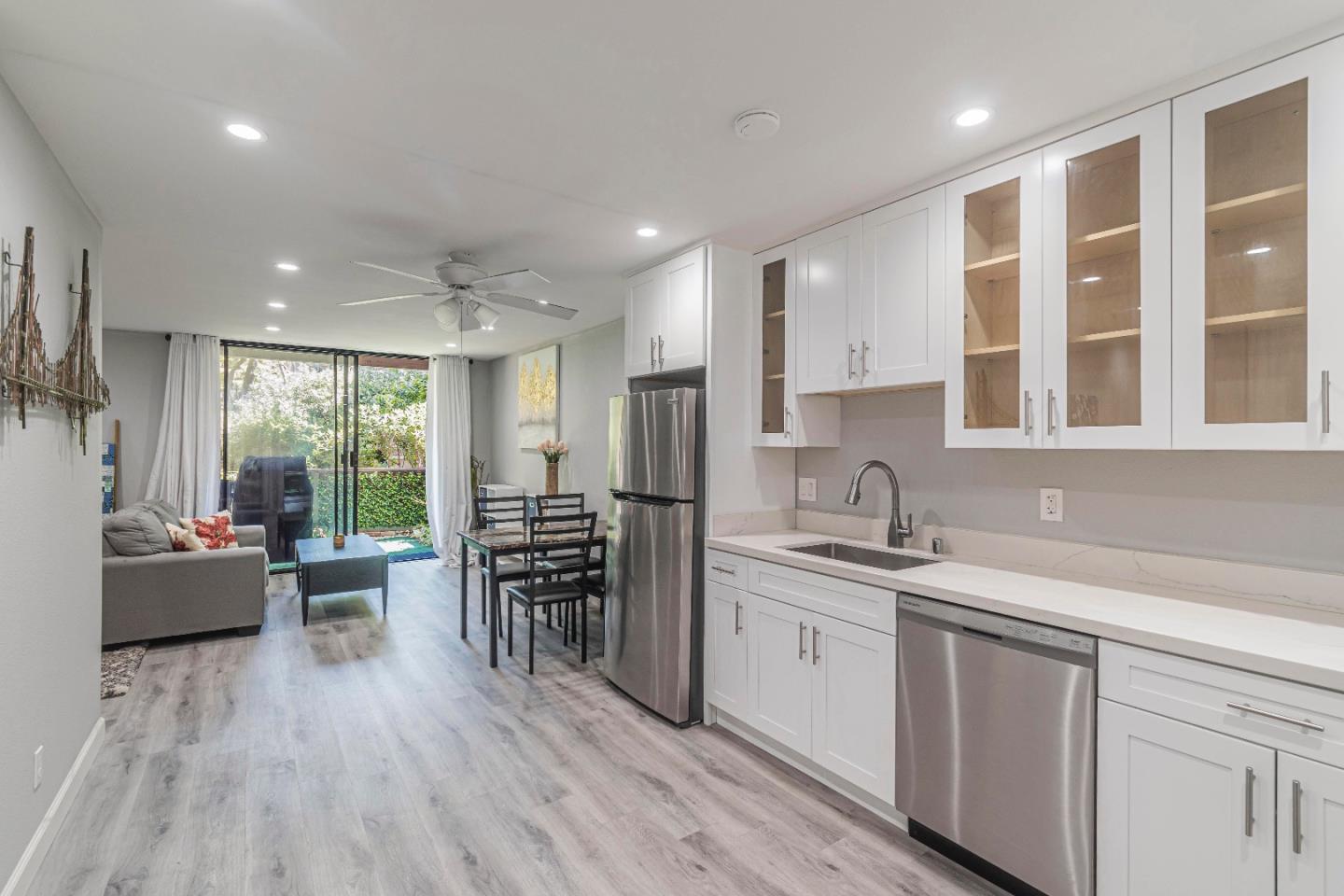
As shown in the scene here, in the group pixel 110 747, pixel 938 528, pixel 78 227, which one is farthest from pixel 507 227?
pixel 110 747

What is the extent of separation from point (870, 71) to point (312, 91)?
5.40 ft

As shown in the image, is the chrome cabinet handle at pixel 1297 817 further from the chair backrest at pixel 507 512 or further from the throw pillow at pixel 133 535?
the throw pillow at pixel 133 535

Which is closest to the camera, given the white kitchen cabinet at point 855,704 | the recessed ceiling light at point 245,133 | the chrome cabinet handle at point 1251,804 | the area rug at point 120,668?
the chrome cabinet handle at point 1251,804

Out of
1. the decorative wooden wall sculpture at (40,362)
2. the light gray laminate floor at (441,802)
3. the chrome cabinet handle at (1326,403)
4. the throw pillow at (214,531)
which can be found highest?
the decorative wooden wall sculpture at (40,362)

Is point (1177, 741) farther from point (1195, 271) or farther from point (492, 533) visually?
point (492, 533)

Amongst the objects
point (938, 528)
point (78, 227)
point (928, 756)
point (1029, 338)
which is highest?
point (78, 227)

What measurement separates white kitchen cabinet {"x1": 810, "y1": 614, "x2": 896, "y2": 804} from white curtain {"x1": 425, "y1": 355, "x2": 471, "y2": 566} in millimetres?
5817

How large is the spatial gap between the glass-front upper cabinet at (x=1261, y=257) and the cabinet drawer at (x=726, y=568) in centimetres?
170

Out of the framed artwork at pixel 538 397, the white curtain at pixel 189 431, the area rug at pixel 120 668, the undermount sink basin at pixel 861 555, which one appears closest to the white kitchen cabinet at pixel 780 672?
the undermount sink basin at pixel 861 555

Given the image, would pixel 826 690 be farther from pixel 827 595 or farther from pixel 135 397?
pixel 135 397

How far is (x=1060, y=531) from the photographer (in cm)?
238

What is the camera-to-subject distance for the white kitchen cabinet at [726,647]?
9.71 feet

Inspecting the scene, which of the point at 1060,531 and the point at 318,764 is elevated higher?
the point at 1060,531

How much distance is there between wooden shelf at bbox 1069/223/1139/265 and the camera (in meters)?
1.96
